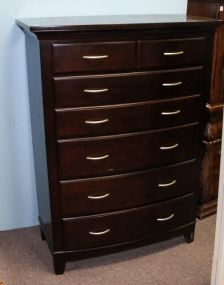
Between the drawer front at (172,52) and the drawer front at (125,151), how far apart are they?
33 cm

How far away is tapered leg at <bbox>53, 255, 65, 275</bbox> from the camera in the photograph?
2.04 meters

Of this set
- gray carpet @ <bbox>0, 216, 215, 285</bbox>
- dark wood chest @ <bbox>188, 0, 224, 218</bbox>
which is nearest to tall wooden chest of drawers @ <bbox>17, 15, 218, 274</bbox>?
gray carpet @ <bbox>0, 216, 215, 285</bbox>

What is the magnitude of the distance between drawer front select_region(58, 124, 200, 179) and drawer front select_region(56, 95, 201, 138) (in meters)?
0.04

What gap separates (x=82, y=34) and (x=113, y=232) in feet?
3.24

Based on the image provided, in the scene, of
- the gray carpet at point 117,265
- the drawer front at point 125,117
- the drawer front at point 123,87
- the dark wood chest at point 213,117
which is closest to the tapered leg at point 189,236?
the gray carpet at point 117,265

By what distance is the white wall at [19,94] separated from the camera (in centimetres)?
207

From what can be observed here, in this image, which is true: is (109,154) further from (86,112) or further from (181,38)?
(181,38)

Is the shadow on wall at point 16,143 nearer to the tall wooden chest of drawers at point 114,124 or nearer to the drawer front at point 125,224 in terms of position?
the tall wooden chest of drawers at point 114,124

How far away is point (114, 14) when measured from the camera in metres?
2.23

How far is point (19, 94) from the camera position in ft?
7.19

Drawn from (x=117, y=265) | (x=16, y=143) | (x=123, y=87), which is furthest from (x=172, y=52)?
(x=117, y=265)

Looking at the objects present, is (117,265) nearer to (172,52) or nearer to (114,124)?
(114,124)

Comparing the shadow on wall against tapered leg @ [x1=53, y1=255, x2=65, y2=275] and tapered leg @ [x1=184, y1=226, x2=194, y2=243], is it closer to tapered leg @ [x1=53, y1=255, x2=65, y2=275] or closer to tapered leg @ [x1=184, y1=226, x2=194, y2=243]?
tapered leg @ [x1=53, y1=255, x2=65, y2=275]

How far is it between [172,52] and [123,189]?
2.30ft
